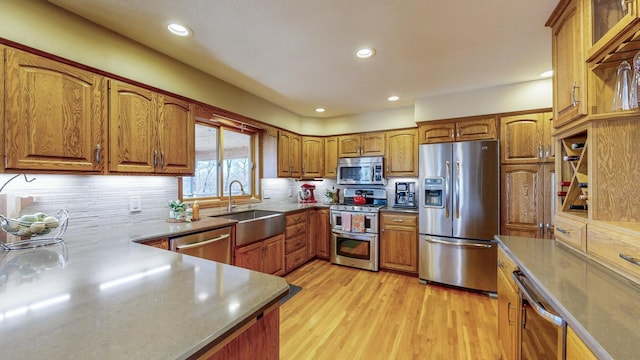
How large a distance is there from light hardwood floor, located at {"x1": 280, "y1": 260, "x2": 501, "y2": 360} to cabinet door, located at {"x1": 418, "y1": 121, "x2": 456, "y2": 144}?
5.92 feet

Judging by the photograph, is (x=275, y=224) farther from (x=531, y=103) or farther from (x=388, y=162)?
(x=531, y=103)

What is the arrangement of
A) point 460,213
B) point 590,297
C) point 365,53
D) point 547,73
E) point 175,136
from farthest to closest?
1. point 460,213
2. point 547,73
3. point 175,136
4. point 365,53
5. point 590,297

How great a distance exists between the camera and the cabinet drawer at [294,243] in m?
3.29

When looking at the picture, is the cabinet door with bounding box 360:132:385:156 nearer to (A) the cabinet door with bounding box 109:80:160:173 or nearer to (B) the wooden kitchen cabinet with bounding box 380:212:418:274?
(B) the wooden kitchen cabinet with bounding box 380:212:418:274

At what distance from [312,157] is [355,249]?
5.47ft

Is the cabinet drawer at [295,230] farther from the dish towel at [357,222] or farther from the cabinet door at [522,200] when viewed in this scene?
the cabinet door at [522,200]

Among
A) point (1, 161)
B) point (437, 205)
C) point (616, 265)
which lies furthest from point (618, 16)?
point (1, 161)

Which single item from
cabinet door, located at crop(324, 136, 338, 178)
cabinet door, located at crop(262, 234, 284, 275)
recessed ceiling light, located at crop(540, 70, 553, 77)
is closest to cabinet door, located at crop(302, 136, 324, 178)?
cabinet door, located at crop(324, 136, 338, 178)

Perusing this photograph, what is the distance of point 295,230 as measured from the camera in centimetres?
346

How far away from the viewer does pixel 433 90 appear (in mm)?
2984

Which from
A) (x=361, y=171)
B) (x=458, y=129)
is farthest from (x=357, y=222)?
(x=458, y=129)

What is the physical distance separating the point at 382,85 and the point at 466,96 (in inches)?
42.6

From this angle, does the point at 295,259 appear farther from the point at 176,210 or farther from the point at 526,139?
the point at 526,139

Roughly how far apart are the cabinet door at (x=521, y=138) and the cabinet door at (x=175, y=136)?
3.35 meters
